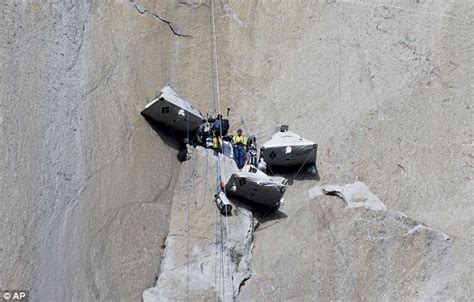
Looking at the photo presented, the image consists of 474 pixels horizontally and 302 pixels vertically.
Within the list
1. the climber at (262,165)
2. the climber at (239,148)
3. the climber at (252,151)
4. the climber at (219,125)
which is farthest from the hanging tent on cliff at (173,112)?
the climber at (262,165)

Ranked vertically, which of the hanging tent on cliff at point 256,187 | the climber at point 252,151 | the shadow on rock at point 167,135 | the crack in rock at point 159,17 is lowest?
the hanging tent on cliff at point 256,187

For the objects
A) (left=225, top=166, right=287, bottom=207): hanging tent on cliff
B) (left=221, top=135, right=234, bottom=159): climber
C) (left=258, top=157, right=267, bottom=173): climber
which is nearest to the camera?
(left=225, top=166, right=287, bottom=207): hanging tent on cliff

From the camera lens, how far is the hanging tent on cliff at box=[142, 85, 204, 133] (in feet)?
74.3

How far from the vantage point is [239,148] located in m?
23.5

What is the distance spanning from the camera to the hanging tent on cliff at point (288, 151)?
23.0 metres

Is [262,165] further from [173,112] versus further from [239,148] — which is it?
[173,112]

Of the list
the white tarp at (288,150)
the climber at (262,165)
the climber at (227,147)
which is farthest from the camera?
the climber at (227,147)

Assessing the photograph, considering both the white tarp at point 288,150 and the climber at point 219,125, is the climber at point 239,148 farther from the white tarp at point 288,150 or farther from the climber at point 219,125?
the white tarp at point 288,150

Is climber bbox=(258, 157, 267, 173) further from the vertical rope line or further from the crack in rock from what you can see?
the crack in rock

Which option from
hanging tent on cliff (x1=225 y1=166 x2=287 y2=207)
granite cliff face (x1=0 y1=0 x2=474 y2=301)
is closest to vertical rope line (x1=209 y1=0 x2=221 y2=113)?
granite cliff face (x1=0 y1=0 x2=474 y2=301)

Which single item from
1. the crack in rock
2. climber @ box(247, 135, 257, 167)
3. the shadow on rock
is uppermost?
the crack in rock

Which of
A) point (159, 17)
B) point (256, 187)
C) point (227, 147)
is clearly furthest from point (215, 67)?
point (256, 187)

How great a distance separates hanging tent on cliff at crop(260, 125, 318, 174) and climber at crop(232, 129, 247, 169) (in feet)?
1.87

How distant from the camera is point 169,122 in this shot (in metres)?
23.1
